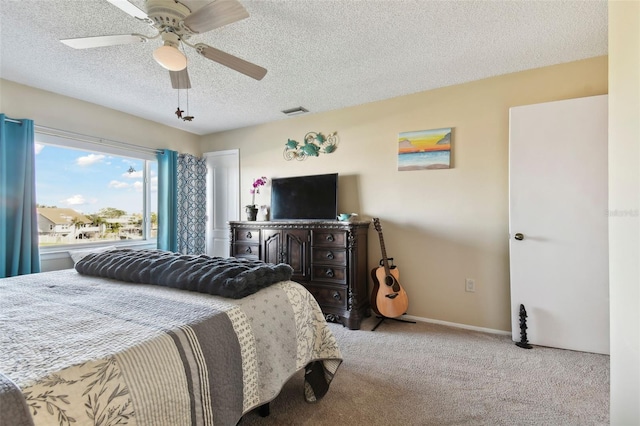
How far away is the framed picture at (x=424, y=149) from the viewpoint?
116 inches

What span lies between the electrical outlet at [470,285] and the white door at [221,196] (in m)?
3.10

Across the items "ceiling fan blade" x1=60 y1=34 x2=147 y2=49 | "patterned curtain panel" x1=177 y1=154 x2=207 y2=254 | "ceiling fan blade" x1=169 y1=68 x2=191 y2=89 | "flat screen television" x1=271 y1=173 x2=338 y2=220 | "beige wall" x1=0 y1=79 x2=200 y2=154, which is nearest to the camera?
"ceiling fan blade" x1=60 y1=34 x2=147 y2=49

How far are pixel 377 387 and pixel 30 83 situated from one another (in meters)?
4.05

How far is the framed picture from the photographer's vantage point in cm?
294

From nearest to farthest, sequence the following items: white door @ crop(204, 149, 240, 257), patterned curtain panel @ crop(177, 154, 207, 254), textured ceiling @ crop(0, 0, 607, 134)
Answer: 1. textured ceiling @ crop(0, 0, 607, 134)
2. patterned curtain panel @ crop(177, 154, 207, 254)
3. white door @ crop(204, 149, 240, 257)

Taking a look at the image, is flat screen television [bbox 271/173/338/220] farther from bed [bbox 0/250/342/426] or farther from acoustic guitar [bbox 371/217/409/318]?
bed [bbox 0/250/342/426]

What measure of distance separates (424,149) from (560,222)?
4.36ft

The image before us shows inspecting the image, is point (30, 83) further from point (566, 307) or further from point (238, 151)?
point (566, 307)

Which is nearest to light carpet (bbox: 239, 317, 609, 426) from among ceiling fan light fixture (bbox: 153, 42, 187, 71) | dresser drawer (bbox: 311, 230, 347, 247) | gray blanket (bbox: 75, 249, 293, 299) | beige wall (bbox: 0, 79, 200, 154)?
gray blanket (bbox: 75, 249, 293, 299)

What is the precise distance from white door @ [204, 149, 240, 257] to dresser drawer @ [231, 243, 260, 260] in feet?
2.52

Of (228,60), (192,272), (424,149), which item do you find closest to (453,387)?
(192,272)

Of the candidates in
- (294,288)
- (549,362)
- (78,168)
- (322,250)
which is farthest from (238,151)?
(549,362)

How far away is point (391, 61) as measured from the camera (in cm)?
241

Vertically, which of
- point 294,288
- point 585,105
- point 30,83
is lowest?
point 294,288
